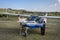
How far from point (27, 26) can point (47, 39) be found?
5.96 feet

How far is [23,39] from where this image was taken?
834 cm

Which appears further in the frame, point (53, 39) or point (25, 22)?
point (25, 22)

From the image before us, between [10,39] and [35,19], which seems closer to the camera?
[10,39]

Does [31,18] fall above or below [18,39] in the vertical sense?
above

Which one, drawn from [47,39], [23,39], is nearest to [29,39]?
[23,39]

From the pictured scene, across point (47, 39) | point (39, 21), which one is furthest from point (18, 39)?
point (39, 21)

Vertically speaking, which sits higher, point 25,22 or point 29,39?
point 25,22

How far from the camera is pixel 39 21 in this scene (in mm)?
9922

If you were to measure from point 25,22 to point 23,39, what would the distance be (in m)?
1.68

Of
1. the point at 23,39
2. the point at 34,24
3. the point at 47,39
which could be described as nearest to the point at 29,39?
the point at 23,39

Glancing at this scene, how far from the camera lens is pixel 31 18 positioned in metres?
10.2

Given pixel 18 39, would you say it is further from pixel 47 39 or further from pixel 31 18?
pixel 31 18

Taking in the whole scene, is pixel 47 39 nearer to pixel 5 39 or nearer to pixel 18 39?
pixel 18 39

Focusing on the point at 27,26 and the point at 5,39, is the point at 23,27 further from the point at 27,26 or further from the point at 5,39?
the point at 5,39
